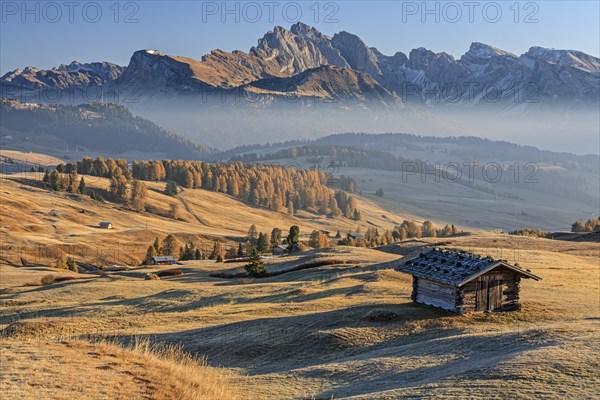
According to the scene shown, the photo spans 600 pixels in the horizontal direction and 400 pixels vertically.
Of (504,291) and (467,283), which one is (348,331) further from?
(504,291)

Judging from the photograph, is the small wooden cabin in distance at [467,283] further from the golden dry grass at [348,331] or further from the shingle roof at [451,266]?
the golden dry grass at [348,331]

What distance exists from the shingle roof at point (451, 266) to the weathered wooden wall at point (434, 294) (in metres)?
0.56

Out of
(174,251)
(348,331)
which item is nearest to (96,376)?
(348,331)

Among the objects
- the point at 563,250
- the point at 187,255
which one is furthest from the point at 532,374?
the point at 187,255

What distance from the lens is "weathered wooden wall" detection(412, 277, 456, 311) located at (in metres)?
43.6

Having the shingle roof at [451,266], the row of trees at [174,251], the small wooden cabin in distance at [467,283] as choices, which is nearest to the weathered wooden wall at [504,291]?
the small wooden cabin in distance at [467,283]

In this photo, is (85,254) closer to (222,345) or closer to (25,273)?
(25,273)

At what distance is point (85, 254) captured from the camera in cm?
16575

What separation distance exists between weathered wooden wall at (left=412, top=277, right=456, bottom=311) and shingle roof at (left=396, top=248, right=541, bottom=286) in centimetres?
56

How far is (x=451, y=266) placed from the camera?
45625mm

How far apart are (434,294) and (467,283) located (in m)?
2.89

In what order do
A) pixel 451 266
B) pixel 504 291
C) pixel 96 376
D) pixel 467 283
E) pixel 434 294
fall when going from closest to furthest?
pixel 96 376
pixel 467 283
pixel 434 294
pixel 504 291
pixel 451 266

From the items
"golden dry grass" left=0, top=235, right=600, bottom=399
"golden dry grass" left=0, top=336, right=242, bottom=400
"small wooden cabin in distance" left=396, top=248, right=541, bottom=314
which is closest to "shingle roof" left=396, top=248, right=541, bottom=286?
"small wooden cabin in distance" left=396, top=248, right=541, bottom=314

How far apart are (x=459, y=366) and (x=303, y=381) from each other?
7298 mm
